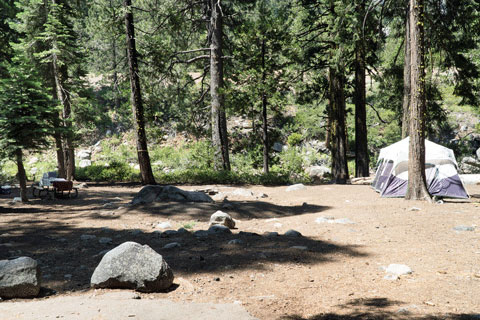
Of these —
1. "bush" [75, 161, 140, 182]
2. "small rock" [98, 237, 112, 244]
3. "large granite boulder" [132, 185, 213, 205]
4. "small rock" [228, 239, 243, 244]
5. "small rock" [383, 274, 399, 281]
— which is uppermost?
"bush" [75, 161, 140, 182]

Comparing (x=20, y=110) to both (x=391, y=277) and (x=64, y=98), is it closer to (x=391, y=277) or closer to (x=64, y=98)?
(x=64, y=98)

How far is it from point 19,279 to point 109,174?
1740 centimetres

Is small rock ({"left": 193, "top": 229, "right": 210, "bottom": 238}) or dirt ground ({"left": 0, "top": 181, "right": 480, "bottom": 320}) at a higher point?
small rock ({"left": 193, "top": 229, "right": 210, "bottom": 238})

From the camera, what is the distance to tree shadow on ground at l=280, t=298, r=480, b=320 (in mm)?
3271

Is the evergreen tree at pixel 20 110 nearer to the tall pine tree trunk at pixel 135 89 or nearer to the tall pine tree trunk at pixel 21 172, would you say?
the tall pine tree trunk at pixel 21 172

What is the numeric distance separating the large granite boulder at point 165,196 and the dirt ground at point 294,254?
0.55 m

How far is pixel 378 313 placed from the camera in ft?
11.3

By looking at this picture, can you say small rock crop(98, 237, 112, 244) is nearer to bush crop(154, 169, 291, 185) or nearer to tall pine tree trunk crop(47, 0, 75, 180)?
tall pine tree trunk crop(47, 0, 75, 180)

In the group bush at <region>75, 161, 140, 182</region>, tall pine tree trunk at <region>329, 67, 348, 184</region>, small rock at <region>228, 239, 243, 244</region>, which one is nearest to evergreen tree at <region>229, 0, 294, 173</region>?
tall pine tree trunk at <region>329, 67, 348, 184</region>

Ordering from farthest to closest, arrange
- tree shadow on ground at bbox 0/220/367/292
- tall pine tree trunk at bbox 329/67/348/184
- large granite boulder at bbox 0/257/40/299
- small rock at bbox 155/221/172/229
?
tall pine tree trunk at bbox 329/67/348/184
small rock at bbox 155/221/172/229
tree shadow on ground at bbox 0/220/367/292
large granite boulder at bbox 0/257/40/299

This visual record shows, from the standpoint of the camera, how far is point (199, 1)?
1803cm

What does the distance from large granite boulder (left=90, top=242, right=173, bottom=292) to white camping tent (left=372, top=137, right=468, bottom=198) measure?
9.41 m

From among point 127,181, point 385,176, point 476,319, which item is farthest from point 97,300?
point 127,181

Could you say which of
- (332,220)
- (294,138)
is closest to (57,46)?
(332,220)
